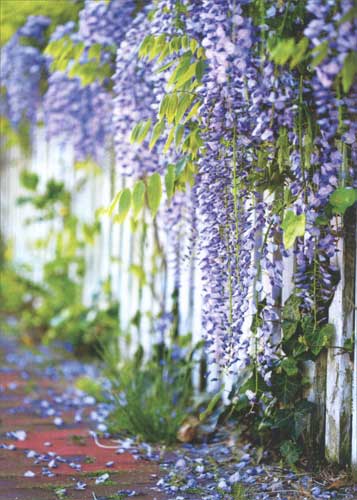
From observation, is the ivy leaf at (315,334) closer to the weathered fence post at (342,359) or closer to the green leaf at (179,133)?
the weathered fence post at (342,359)

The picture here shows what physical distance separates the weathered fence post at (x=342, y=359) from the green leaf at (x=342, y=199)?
166 millimetres

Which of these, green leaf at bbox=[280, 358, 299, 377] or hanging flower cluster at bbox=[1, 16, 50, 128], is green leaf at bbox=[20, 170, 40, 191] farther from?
green leaf at bbox=[280, 358, 299, 377]

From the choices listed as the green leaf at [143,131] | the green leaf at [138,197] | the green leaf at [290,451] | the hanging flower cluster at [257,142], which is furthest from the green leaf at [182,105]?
the green leaf at [290,451]

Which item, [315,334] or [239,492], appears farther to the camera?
[315,334]

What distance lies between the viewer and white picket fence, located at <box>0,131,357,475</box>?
2279 mm

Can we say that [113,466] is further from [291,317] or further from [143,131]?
[143,131]

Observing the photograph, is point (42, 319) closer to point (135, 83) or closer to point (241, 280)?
point (135, 83)

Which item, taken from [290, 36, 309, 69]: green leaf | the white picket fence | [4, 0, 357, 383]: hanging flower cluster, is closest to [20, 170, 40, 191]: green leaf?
the white picket fence

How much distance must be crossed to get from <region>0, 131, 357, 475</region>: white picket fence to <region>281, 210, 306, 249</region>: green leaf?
25 centimetres

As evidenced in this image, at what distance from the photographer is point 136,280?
386 centimetres

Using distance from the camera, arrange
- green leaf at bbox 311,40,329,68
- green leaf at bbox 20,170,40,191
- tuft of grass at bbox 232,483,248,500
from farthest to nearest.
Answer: green leaf at bbox 20,170,40,191, tuft of grass at bbox 232,483,248,500, green leaf at bbox 311,40,329,68

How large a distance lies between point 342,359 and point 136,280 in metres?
1.71

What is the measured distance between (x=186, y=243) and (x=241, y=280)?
0.77 meters

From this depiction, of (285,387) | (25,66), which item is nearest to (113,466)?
(285,387)
